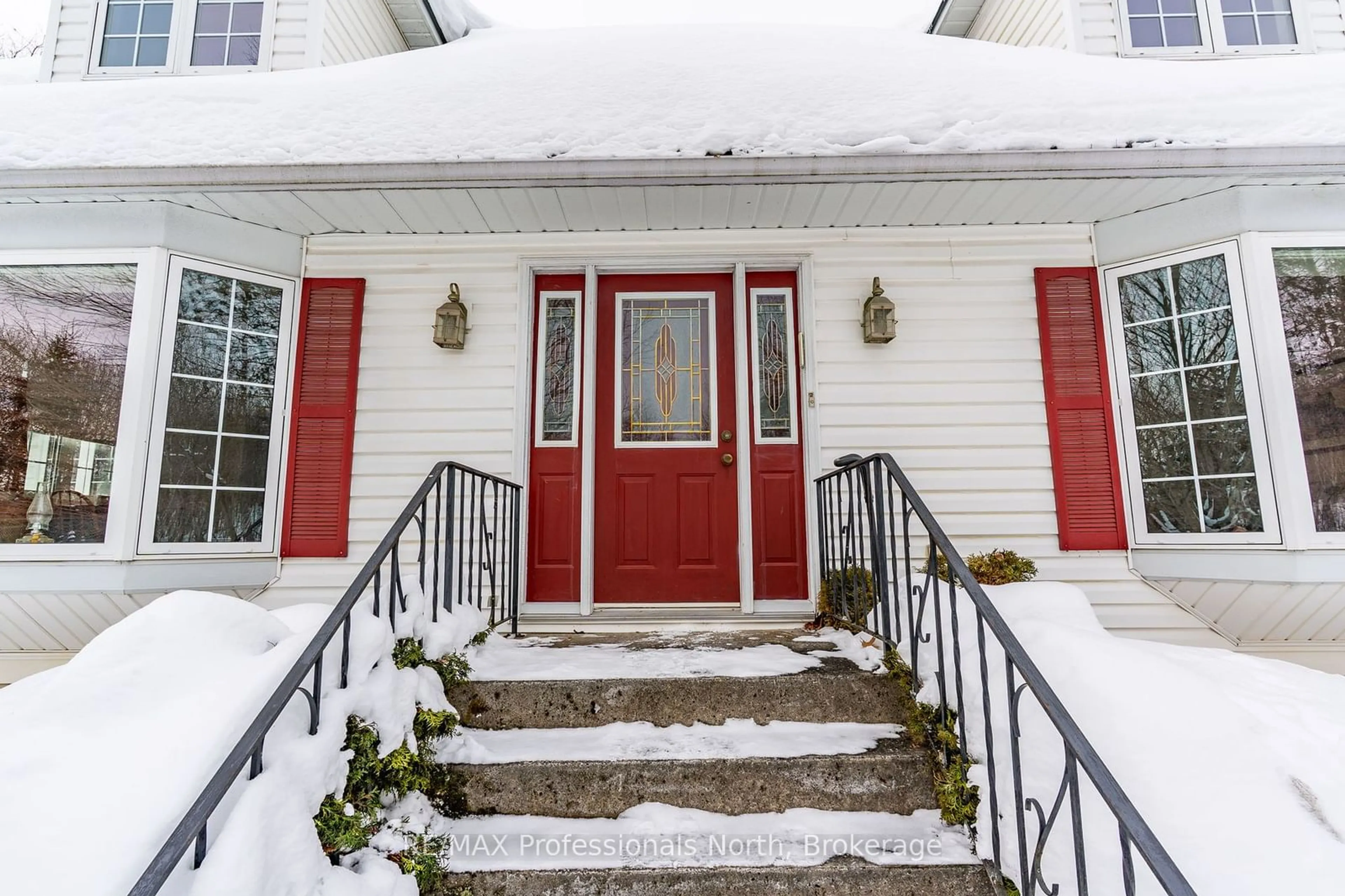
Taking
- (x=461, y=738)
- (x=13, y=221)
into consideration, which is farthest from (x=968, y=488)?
(x=13, y=221)

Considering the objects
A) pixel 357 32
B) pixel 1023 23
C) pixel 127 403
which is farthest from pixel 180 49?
pixel 1023 23

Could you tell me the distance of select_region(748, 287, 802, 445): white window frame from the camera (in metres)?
3.82

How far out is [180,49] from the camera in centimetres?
457

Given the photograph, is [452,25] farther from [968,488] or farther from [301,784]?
[301,784]

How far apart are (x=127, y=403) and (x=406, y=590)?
207 centimetres

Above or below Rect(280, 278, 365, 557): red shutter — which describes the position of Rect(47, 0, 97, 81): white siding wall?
above

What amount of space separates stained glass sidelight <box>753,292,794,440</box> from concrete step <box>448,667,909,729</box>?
172 centimetres

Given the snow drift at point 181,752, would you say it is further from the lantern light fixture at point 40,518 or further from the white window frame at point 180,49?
→ the white window frame at point 180,49

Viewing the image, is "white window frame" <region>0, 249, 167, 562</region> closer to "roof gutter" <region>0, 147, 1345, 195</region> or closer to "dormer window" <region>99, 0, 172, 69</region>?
"roof gutter" <region>0, 147, 1345, 195</region>

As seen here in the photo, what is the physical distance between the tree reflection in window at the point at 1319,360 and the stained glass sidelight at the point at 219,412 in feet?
18.2

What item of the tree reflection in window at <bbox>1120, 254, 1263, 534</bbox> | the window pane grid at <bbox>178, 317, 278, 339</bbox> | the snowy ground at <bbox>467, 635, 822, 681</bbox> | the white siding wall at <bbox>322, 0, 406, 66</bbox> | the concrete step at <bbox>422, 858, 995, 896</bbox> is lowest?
the concrete step at <bbox>422, 858, 995, 896</bbox>

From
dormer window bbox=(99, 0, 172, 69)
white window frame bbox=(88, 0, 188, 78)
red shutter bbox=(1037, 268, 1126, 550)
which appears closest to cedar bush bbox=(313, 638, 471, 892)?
red shutter bbox=(1037, 268, 1126, 550)

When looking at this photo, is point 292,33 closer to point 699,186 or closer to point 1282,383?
point 699,186

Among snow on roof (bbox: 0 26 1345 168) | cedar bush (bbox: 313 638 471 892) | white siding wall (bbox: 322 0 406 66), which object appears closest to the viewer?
cedar bush (bbox: 313 638 471 892)
